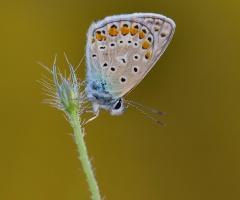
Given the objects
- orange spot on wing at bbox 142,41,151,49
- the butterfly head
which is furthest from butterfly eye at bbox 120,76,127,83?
orange spot on wing at bbox 142,41,151,49

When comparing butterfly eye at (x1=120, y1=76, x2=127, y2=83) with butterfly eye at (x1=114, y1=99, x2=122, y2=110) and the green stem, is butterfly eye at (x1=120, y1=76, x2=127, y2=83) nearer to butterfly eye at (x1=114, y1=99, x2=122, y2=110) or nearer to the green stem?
butterfly eye at (x1=114, y1=99, x2=122, y2=110)

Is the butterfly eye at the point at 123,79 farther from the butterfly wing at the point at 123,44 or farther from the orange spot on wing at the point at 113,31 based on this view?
the orange spot on wing at the point at 113,31

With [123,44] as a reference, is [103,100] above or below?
below

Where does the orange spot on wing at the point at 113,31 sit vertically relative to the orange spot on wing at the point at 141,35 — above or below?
above

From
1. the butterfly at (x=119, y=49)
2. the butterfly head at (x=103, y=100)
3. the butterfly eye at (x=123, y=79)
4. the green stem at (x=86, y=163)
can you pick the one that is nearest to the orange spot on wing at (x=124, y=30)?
the butterfly at (x=119, y=49)

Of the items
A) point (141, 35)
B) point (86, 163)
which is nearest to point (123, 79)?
point (141, 35)

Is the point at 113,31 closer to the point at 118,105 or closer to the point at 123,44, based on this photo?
the point at 123,44

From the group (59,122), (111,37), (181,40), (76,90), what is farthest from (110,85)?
(181,40)
